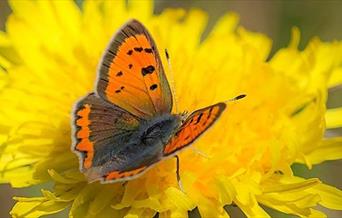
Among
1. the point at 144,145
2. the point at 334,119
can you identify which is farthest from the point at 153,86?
the point at 334,119

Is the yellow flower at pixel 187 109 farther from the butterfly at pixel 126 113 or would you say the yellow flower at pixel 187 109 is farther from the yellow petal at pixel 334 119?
the butterfly at pixel 126 113

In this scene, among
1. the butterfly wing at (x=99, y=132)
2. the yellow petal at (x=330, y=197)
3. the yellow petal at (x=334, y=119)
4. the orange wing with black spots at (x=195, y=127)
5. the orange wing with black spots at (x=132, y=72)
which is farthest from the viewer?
the yellow petal at (x=334, y=119)

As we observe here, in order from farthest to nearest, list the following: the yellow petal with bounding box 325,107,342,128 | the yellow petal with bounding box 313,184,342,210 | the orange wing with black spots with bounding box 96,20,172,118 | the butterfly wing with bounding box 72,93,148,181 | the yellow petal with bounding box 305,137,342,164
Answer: the yellow petal with bounding box 325,107,342,128
the yellow petal with bounding box 305,137,342,164
the yellow petal with bounding box 313,184,342,210
the orange wing with black spots with bounding box 96,20,172,118
the butterfly wing with bounding box 72,93,148,181

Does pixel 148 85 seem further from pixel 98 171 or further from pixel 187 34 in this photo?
pixel 187 34

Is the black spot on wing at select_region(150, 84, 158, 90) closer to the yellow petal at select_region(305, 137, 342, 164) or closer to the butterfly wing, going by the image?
the butterfly wing

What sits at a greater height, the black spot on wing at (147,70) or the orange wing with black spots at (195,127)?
the black spot on wing at (147,70)

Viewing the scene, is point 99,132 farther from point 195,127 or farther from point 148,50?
point 195,127

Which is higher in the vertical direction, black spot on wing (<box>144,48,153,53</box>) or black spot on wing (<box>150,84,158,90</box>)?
black spot on wing (<box>144,48,153,53</box>)

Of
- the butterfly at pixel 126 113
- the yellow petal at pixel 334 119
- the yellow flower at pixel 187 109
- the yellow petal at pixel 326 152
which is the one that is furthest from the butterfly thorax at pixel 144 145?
the yellow petal at pixel 334 119

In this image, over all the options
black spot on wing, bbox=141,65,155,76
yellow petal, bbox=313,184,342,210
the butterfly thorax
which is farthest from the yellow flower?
black spot on wing, bbox=141,65,155,76
